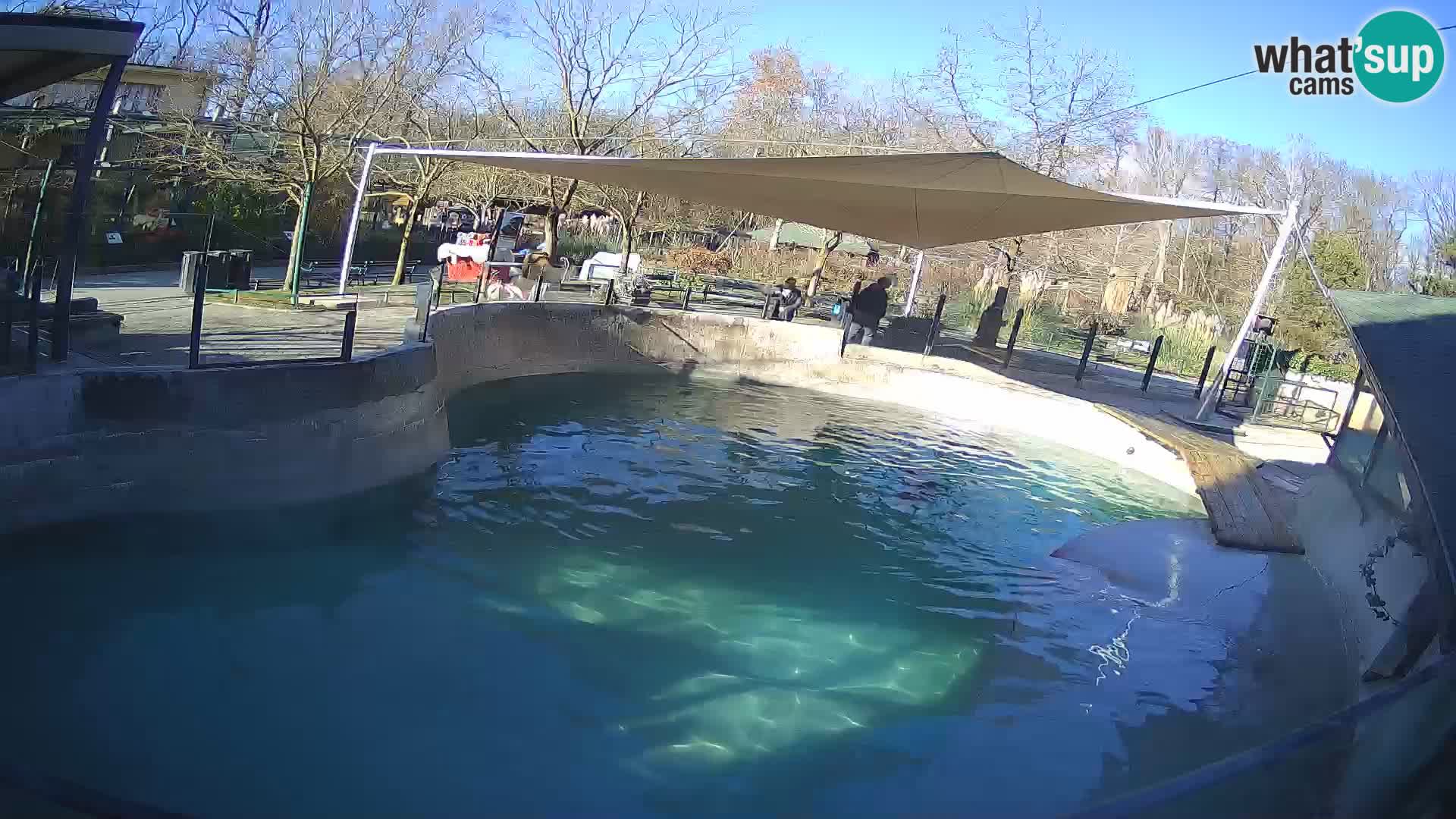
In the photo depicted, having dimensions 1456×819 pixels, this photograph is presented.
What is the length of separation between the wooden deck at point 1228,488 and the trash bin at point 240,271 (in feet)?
37.6

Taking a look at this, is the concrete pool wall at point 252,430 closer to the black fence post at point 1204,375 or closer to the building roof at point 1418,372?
the black fence post at point 1204,375

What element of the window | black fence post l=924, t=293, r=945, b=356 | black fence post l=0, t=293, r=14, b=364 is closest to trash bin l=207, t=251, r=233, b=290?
black fence post l=0, t=293, r=14, b=364

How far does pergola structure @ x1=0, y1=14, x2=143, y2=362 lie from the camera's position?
18.7ft

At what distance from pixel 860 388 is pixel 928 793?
10387 mm

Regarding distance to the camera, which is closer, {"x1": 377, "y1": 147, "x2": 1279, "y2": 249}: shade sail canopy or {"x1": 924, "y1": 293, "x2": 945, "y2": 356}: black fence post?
{"x1": 377, "y1": 147, "x2": 1279, "y2": 249}: shade sail canopy

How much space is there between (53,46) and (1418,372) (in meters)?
7.80

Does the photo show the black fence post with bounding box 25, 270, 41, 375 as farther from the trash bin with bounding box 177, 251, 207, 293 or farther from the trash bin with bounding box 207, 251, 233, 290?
the trash bin with bounding box 207, 251, 233, 290

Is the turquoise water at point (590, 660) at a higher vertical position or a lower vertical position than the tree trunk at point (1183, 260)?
lower

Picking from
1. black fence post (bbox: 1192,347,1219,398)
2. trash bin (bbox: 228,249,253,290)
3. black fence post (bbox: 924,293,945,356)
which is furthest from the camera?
black fence post (bbox: 924,293,945,356)

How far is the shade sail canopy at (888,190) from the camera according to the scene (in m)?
9.18

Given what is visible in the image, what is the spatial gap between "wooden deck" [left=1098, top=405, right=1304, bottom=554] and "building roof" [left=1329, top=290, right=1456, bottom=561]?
2340 mm

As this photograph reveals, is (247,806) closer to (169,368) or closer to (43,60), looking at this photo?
(169,368)

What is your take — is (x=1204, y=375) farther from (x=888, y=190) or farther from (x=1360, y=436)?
(x=1360, y=436)

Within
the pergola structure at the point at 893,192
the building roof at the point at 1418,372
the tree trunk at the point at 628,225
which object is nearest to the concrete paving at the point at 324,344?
the pergola structure at the point at 893,192
